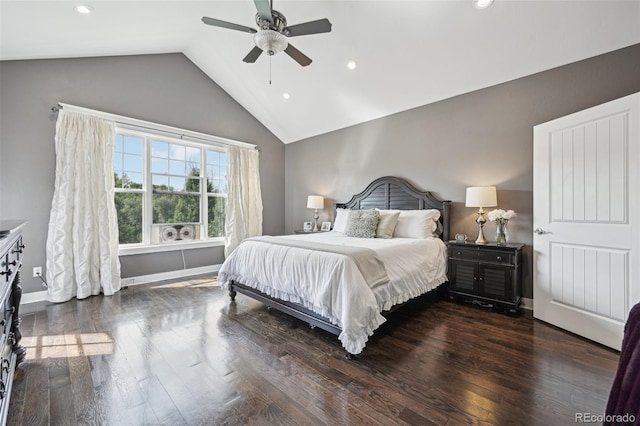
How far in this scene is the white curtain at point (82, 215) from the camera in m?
3.36

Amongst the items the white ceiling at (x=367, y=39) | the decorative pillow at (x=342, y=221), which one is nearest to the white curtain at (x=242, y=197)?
the white ceiling at (x=367, y=39)

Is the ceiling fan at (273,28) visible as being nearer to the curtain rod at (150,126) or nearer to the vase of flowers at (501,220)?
the curtain rod at (150,126)

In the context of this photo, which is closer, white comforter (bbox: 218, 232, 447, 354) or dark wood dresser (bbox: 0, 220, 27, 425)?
dark wood dresser (bbox: 0, 220, 27, 425)

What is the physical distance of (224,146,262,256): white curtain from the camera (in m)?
5.17

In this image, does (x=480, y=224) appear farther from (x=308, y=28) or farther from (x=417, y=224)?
(x=308, y=28)

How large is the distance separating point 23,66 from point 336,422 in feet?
16.4

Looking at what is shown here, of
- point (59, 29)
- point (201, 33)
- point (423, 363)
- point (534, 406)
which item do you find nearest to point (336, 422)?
point (423, 363)

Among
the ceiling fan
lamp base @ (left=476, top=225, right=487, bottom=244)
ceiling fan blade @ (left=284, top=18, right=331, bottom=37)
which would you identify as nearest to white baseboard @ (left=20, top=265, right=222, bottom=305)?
the ceiling fan

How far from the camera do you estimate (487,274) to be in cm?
312

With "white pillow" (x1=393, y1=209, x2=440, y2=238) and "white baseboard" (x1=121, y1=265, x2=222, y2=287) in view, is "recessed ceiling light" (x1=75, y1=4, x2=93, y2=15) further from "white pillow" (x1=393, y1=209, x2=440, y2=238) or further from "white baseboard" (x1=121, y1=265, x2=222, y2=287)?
"white pillow" (x1=393, y1=209, x2=440, y2=238)

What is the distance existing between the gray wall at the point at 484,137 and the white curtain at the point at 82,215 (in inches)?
146

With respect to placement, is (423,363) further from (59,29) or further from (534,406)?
(59,29)

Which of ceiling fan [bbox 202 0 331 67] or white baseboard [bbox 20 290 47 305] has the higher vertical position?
ceiling fan [bbox 202 0 331 67]

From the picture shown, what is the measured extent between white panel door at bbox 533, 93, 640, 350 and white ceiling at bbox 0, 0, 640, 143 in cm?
88
